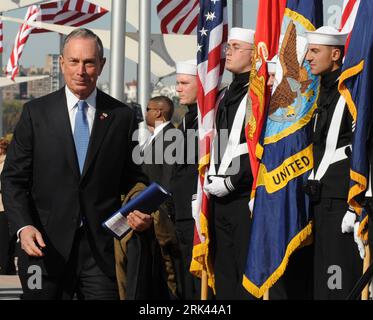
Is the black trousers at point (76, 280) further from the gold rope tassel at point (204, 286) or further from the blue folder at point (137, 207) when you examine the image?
the gold rope tassel at point (204, 286)

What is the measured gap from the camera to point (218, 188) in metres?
9.84

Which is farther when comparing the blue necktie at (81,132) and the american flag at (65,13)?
the american flag at (65,13)

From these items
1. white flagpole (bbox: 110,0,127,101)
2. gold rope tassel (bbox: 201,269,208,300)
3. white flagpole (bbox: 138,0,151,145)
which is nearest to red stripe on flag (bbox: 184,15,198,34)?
white flagpole (bbox: 138,0,151,145)

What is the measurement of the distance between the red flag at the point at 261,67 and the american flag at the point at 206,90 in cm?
64

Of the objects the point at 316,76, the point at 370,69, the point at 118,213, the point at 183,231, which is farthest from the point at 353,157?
the point at 183,231

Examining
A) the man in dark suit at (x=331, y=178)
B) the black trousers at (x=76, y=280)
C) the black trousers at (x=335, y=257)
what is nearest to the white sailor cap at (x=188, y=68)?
the man in dark suit at (x=331, y=178)

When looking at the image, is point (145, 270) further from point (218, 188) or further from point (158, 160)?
point (158, 160)

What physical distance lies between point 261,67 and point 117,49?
8240 millimetres

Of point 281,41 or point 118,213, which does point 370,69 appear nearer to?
point 281,41

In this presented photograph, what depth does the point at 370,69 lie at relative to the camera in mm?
8023

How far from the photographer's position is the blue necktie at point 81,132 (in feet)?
22.1

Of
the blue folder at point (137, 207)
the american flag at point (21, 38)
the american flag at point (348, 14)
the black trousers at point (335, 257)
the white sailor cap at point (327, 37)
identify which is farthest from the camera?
the american flag at point (21, 38)

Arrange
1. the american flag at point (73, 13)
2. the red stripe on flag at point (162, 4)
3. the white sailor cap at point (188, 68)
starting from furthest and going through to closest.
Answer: the american flag at point (73, 13) → the red stripe on flag at point (162, 4) → the white sailor cap at point (188, 68)
